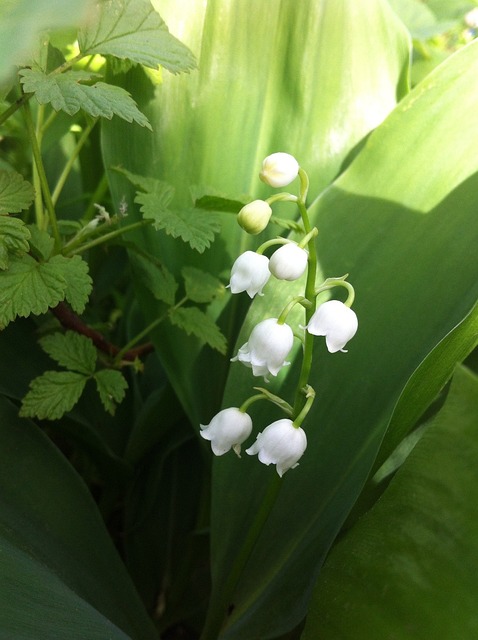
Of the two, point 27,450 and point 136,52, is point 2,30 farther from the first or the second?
point 27,450

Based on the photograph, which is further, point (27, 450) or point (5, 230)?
point (27, 450)

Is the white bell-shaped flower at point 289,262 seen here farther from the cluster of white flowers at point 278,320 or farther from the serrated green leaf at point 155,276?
the serrated green leaf at point 155,276

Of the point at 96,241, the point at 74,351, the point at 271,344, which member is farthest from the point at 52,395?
the point at 271,344

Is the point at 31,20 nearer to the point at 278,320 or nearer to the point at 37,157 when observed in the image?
the point at 278,320

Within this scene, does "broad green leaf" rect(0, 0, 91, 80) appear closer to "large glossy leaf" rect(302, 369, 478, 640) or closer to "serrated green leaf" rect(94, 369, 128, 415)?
"large glossy leaf" rect(302, 369, 478, 640)

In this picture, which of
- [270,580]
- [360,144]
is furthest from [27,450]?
[360,144]

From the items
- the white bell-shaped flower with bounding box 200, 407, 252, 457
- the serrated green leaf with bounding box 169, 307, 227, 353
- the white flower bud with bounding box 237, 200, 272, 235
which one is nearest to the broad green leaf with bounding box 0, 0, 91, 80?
the white flower bud with bounding box 237, 200, 272, 235

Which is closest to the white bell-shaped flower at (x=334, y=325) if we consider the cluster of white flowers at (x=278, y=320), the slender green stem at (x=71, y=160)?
the cluster of white flowers at (x=278, y=320)
